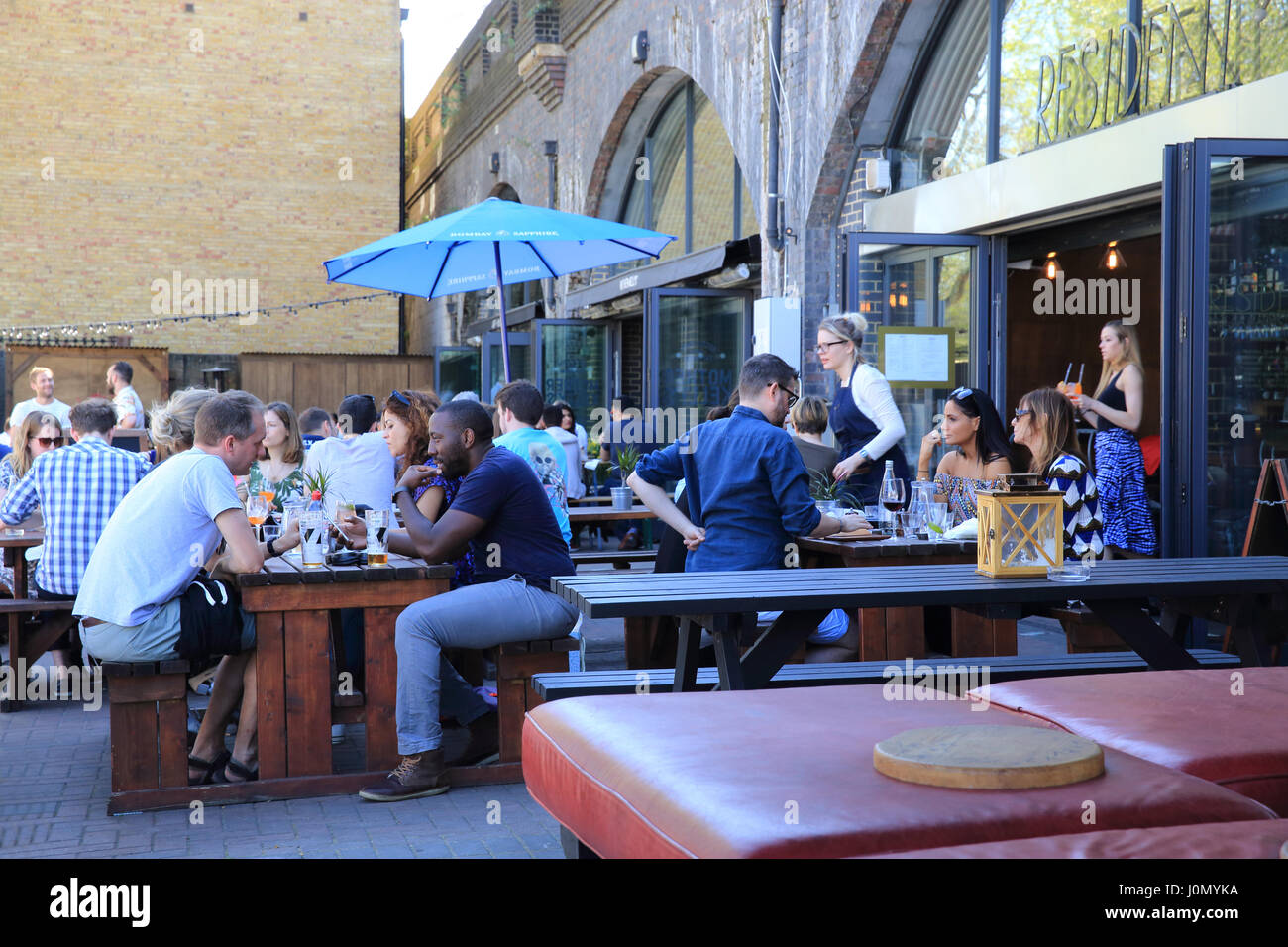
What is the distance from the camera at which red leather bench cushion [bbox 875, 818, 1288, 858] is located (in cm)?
183

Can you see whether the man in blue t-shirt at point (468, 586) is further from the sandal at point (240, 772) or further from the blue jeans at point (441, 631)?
the sandal at point (240, 772)

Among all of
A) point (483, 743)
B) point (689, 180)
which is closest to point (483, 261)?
point (689, 180)

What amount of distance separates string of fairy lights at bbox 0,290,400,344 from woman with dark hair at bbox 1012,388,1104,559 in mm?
16189

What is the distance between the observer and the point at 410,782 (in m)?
4.42

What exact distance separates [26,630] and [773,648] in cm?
428

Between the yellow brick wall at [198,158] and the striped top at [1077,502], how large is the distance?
18.5 meters

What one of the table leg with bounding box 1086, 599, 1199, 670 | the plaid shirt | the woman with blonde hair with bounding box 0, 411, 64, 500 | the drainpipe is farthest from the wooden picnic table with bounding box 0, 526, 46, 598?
the drainpipe

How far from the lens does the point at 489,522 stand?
4.66 m

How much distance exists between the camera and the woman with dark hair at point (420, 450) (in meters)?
4.82

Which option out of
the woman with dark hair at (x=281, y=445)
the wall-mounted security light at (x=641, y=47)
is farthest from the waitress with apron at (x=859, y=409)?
the wall-mounted security light at (x=641, y=47)

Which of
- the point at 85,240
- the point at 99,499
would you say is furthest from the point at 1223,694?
the point at 85,240
